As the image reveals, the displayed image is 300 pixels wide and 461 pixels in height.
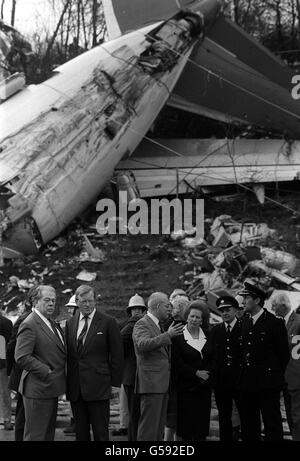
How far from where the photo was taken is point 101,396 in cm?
620

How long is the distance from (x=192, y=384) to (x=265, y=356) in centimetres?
60

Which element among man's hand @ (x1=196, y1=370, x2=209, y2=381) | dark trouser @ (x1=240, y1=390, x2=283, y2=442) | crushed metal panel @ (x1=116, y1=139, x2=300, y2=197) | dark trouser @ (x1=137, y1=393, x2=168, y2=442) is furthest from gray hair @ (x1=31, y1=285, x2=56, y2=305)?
crushed metal panel @ (x1=116, y1=139, x2=300, y2=197)

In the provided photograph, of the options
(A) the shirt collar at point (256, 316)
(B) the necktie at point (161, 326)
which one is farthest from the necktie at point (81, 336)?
(A) the shirt collar at point (256, 316)

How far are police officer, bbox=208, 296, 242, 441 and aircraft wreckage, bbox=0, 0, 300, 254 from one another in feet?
20.7

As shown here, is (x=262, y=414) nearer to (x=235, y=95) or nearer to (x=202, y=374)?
(x=202, y=374)

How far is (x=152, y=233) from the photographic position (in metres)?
13.9

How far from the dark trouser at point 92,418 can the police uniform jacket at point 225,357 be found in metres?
0.85

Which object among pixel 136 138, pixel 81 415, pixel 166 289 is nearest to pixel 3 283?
pixel 166 289

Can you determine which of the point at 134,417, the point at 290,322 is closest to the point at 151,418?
the point at 134,417

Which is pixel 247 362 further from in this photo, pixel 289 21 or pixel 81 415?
pixel 289 21

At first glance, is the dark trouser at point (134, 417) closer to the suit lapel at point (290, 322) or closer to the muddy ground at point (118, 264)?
the suit lapel at point (290, 322)

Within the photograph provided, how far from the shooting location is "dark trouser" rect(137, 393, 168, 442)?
629 centimetres

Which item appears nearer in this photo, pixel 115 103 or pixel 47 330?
pixel 47 330

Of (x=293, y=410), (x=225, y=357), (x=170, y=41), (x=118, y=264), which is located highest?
(x=170, y=41)
